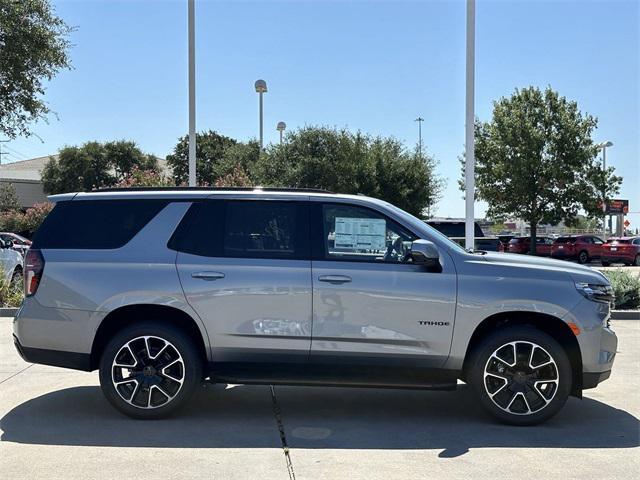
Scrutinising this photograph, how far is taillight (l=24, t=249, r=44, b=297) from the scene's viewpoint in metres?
5.21

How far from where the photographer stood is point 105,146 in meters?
51.4

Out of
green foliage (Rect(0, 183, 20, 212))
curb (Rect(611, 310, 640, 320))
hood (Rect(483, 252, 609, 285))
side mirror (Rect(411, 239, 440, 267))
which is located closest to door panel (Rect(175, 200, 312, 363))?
side mirror (Rect(411, 239, 440, 267))

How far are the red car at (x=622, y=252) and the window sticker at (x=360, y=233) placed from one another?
2717 centimetres

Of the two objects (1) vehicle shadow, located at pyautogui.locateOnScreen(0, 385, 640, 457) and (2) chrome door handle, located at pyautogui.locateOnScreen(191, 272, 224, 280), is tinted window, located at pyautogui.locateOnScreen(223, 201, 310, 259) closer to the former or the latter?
(2) chrome door handle, located at pyautogui.locateOnScreen(191, 272, 224, 280)

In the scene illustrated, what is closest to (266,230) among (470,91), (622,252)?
(470,91)

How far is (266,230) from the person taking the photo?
526cm

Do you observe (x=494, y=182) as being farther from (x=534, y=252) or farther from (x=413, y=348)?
(x=413, y=348)

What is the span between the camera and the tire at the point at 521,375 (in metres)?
5.06

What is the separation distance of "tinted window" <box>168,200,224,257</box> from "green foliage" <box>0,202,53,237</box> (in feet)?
100

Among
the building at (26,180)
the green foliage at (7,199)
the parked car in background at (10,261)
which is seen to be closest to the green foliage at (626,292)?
the parked car in background at (10,261)

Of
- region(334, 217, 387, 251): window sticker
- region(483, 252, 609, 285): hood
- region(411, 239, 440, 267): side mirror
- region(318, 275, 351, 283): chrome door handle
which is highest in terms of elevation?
region(334, 217, 387, 251): window sticker

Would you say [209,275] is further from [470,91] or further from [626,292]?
[470,91]

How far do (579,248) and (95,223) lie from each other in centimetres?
2944

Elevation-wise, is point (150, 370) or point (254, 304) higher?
point (254, 304)
